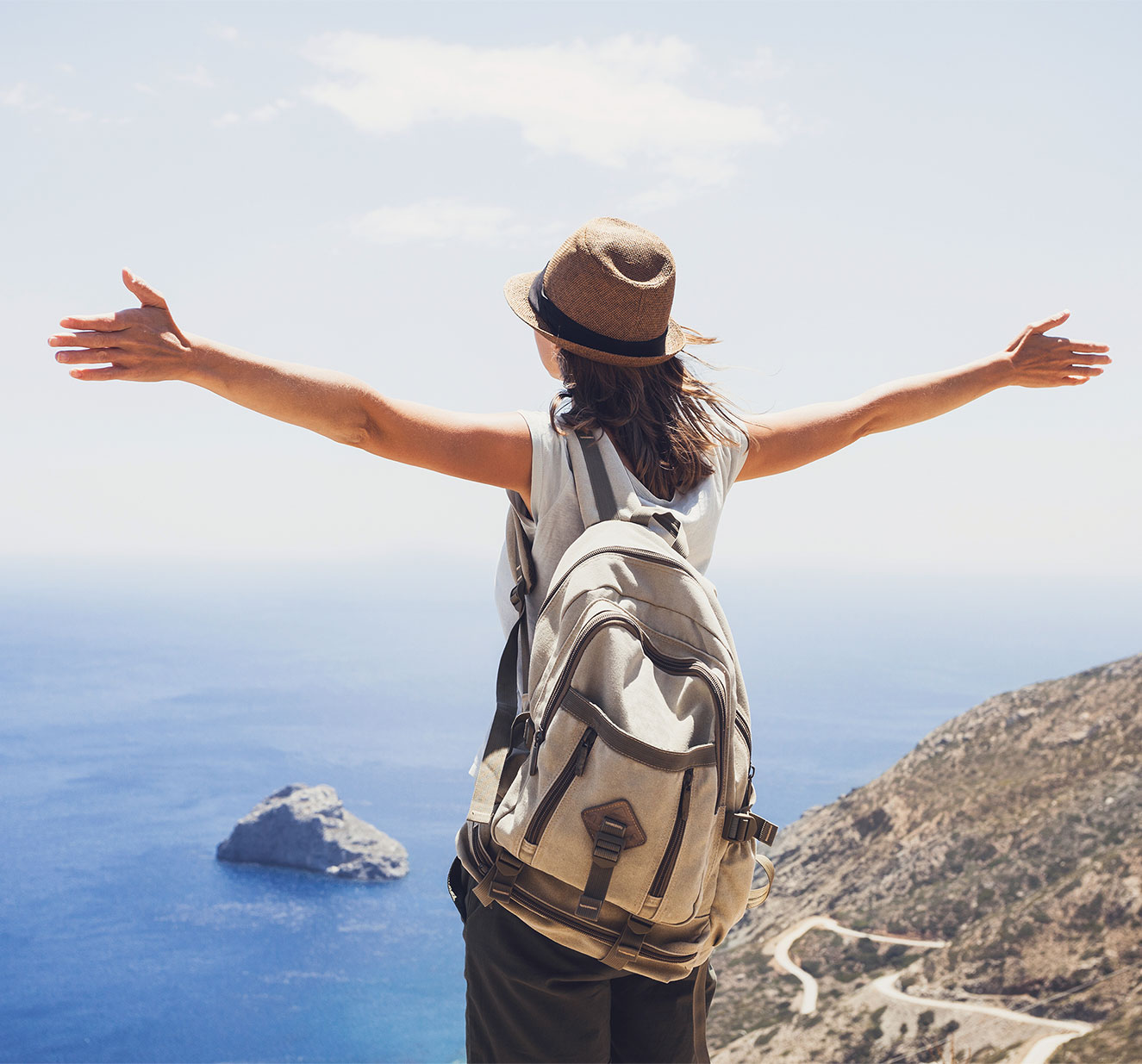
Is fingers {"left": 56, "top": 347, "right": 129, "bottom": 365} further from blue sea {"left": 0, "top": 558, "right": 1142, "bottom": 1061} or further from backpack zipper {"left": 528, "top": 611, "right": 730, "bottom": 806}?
blue sea {"left": 0, "top": 558, "right": 1142, "bottom": 1061}

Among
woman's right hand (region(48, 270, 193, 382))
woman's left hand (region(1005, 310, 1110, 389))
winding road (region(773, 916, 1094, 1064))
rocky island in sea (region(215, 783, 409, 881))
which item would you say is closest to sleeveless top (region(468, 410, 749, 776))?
woman's right hand (region(48, 270, 193, 382))

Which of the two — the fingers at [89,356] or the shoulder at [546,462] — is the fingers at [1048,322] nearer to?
the shoulder at [546,462]

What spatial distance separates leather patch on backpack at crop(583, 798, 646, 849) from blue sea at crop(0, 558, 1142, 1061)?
186 feet

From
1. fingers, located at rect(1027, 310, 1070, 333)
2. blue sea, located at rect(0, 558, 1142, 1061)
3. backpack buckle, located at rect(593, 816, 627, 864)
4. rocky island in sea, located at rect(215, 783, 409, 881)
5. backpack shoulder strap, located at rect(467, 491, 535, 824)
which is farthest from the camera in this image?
rocky island in sea, located at rect(215, 783, 409, 881)

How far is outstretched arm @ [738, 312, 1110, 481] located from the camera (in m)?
1.79

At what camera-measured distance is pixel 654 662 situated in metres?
1.32

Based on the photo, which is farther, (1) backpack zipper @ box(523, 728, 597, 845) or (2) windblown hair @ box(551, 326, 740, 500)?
(2) windblown hair @ box(551, 326, 740, 500)

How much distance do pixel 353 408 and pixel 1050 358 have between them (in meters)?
1.61

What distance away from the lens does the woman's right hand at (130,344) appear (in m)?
1.26

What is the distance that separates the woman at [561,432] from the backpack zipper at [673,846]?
185 millimetres

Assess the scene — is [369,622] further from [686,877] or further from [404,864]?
[686,877]

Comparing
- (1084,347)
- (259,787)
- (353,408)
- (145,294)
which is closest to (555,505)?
(353,408)

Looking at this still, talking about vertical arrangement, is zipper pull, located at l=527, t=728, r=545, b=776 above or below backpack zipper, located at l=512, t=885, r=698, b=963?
above

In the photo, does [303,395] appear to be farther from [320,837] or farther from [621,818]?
[320,837]
